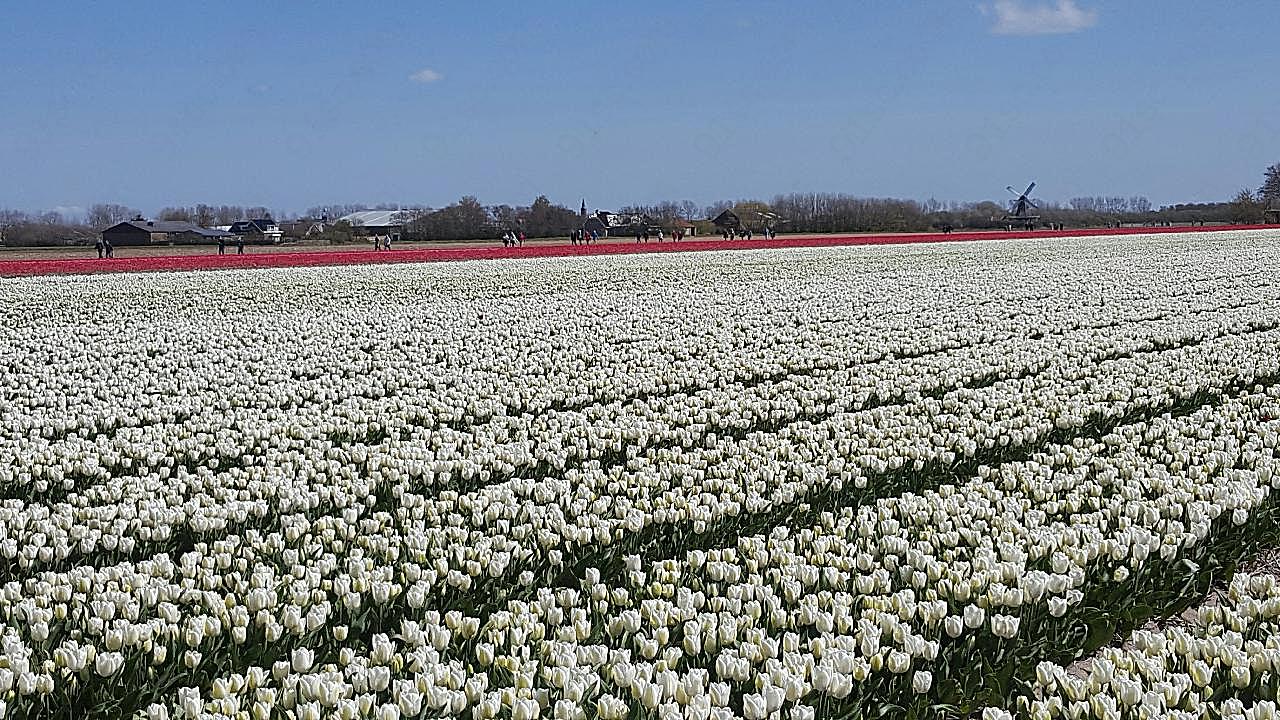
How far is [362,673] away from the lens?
3549mm

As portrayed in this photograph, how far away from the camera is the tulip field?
11.7 feet

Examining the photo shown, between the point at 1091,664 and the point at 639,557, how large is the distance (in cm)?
190

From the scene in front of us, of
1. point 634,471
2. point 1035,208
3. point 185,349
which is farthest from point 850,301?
point 1035,208

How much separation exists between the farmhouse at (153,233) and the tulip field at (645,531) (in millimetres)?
71517

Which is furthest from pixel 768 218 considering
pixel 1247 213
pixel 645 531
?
pixel 645 531

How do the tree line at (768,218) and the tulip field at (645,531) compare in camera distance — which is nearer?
the tulip field at (645,531)

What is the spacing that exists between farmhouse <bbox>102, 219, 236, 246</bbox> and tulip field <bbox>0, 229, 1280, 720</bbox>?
235 feet

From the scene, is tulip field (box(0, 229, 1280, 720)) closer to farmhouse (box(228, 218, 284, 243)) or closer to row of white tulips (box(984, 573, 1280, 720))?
row of white tulips (box(984, 573, 1280, 720))

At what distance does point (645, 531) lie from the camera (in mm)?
5387

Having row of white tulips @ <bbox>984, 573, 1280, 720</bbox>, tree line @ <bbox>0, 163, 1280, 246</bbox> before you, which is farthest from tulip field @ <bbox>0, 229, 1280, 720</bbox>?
tree line @ <bbox>0, 163, 1280, 246</bbox>

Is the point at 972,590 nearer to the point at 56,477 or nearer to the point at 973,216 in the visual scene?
the point at 56,477

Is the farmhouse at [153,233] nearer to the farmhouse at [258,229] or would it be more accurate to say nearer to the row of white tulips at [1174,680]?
the farmhouse at [258,229]

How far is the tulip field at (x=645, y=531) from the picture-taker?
357 centimetres

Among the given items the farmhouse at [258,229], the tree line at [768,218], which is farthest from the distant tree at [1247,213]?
the farmhouse at [258,229]
